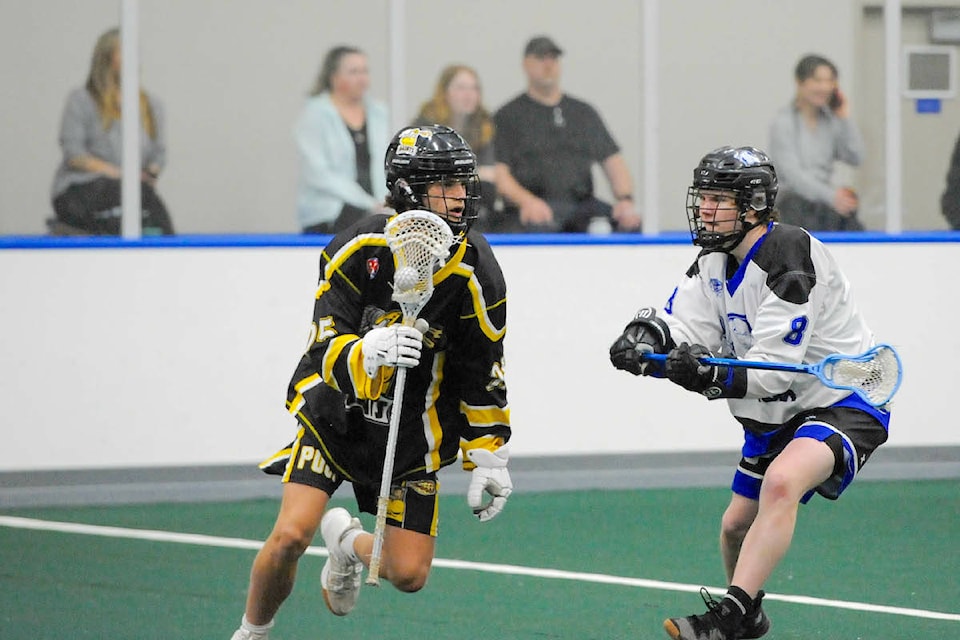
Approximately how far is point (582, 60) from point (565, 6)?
0.28m

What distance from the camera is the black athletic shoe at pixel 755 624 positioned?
177 inches

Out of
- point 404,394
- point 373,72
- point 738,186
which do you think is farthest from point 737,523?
point 373,72

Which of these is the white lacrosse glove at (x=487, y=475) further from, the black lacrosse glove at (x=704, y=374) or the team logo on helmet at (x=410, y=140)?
the team logo on helmet at (x=410, y=140)

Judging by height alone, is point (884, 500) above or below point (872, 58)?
below

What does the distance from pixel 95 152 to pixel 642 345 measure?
382cm

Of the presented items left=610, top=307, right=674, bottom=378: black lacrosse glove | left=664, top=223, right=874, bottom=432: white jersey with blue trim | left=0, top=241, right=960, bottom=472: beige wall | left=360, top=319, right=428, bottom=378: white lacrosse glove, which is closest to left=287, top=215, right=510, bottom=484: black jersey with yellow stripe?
left=360, top=319, right=428, bottom=378: white lacrosse glove

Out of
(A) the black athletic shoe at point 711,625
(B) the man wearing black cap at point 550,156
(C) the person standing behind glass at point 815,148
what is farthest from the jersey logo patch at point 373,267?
(C) the person standing behind glass at point 815,148

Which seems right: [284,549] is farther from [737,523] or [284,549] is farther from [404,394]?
[737,523]

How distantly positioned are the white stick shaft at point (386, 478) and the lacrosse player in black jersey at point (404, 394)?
0.19 ft

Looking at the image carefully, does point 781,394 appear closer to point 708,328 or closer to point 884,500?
point 708,328

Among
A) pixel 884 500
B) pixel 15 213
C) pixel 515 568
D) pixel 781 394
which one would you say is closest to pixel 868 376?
pixel 781 394

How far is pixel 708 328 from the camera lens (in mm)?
4918

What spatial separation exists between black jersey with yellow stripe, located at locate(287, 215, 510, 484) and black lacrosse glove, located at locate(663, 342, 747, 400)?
0.51 metres

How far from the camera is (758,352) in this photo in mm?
4598
